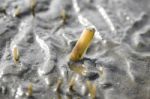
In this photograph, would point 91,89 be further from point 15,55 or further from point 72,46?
point 15,55

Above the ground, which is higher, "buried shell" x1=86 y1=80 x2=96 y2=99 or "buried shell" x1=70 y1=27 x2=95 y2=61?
"buried shell" x1=70 y1=27 x2=95 y2=61

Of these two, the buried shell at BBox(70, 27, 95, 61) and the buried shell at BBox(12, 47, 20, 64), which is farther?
the buried shell at BBox(12, 47, 20, 64)

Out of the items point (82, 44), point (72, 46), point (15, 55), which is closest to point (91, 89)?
point (82, 44)

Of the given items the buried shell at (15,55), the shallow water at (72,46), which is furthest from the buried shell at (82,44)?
the buried shell at (15,55)

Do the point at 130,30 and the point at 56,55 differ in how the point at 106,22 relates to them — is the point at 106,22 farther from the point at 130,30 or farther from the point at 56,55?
the point at 56,55

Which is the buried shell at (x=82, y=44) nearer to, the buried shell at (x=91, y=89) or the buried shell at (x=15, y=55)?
the buried shell at (x=91, y=89)

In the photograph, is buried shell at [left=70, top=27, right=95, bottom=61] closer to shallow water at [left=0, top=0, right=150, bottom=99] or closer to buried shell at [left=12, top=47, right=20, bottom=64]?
shallow water at [left=0, top=0, right=150, bottom=99]

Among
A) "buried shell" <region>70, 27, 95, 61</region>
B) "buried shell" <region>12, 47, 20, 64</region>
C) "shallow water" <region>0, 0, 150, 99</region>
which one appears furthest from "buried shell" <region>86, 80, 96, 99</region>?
"buried shell" <region>12, 47, 20, 64</region>

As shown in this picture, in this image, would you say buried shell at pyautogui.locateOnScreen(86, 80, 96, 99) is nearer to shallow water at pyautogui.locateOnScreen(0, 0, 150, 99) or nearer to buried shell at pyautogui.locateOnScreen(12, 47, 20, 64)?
shallow water at pyautogui.locateOnScreen(0, 0, 150, 99)

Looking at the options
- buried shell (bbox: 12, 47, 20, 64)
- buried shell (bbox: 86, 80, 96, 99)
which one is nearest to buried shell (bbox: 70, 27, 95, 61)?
buried shell (bbox: 86, 80, 96, 99)

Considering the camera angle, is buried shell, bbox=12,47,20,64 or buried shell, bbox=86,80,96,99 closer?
buried shell, bbox=86,80,96,99

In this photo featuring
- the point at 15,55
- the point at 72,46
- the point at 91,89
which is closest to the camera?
the point at 91,89
